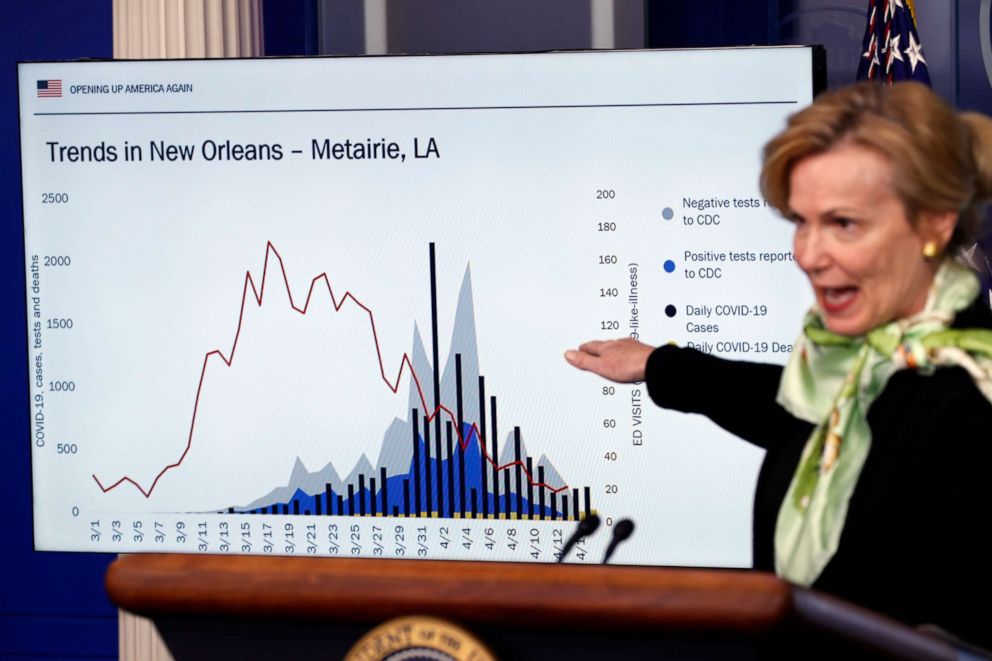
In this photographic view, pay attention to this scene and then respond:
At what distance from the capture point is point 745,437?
1.54 m

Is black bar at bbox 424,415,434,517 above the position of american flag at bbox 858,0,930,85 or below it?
below

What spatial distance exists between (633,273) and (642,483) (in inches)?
14.5

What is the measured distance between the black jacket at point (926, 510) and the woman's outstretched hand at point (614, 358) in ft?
2.00

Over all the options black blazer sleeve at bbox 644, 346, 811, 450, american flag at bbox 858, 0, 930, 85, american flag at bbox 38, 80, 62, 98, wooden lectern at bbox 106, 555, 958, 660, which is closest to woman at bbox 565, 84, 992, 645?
black blazer sleeve at bbox 644, 346, 811, 450

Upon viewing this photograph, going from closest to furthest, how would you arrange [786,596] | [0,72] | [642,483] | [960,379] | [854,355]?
[786,596] → [960,379] → [854,355] → [642,483] → [0,72]

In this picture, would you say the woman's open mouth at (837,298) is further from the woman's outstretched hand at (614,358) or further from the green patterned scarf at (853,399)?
the woman's outstretched hand at (614,358)

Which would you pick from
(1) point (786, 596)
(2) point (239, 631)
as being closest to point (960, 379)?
(1) point (786, 596)

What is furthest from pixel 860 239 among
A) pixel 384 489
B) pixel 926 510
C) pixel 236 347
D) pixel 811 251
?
pixel 236 347

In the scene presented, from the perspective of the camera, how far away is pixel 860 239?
3.85 feet

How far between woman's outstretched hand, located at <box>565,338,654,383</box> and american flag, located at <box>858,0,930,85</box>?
2.78ft

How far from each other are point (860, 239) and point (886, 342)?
0.35ft

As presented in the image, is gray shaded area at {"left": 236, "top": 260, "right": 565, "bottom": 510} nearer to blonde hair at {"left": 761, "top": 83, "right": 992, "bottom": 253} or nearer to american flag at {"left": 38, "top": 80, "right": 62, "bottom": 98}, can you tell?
american flag at {"left": 38, "top": 80, "right": 62, "bottom": 98}

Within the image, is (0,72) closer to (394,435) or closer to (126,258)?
(126,258)

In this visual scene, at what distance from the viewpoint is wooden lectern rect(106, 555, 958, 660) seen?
1.84 ft
